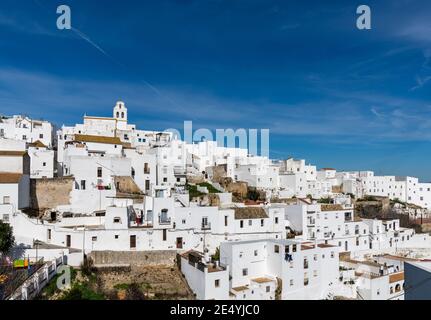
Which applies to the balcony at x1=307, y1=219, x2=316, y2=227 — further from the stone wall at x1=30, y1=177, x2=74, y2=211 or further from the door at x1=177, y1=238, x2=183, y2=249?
the stone wall at x1=30, y1=177, x2=74, y2=211

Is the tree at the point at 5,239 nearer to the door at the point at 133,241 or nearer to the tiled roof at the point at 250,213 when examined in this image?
the door at the point at 133,241

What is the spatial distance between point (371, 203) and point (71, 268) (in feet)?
88.2

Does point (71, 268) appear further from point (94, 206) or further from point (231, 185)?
point (231, 185)

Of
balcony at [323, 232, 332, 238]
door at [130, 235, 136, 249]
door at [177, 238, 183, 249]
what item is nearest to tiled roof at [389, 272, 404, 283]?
balcony at [323, 232, 332, 238]

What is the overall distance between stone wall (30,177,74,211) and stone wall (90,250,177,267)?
410cm

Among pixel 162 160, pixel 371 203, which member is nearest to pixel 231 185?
pixel 162 160

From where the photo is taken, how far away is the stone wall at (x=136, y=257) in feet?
41.7

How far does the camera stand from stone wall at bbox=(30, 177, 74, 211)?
604 inches

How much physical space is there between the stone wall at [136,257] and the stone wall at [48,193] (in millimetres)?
4096

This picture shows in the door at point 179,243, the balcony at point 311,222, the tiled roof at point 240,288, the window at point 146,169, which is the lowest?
the tiled roof at point 240,288

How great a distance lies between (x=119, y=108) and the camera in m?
33.6

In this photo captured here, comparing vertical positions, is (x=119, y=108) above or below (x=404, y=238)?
above

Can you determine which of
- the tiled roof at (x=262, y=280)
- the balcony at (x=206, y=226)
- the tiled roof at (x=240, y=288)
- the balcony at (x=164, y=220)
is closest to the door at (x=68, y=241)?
the balcony at (x=164, y=220)

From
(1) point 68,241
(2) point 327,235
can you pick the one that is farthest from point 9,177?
(2) point 327,235
